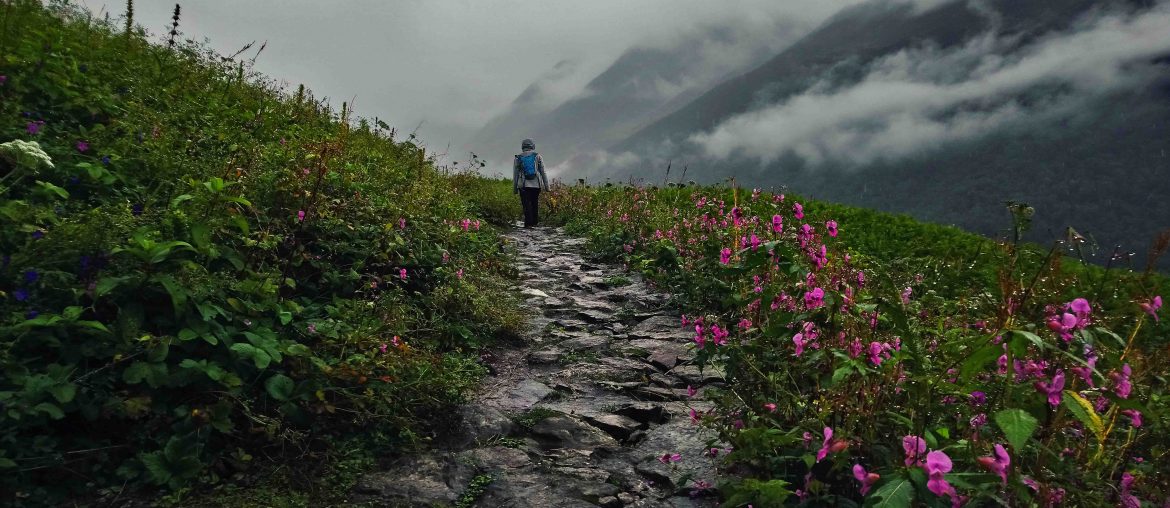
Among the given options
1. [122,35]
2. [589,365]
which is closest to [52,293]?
[589,365]

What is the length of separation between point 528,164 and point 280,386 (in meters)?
11.0

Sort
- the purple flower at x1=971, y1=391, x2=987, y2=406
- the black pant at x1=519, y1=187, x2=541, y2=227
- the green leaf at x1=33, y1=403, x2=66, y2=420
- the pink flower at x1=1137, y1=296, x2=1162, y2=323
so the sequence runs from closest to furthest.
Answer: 1. the pink flower at x1=1137, y1=296, x2=1162, y2=323
2. the green leaf at x1=33, y1=403, x2=66, y2=420
3. the purple flower at x1=971, y1=391, x2=987, y2=406
4. the black pant at x1=519, y1=187, x2=541, y2=227

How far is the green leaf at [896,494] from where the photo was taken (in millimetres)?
1724

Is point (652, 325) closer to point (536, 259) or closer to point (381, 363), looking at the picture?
point (381, 363)

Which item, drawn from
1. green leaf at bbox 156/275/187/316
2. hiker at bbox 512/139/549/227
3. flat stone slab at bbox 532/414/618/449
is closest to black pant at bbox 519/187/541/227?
hiker at bbox 512/139/549/227

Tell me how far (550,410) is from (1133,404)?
10.2ft

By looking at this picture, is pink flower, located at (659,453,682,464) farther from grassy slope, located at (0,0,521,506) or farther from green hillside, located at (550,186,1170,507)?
grassy slope, located at (0,0,521,506)

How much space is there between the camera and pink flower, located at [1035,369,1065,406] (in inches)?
74.5

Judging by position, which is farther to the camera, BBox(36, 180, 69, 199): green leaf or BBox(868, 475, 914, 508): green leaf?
BBox(36, 180, 69, 199): green leaf

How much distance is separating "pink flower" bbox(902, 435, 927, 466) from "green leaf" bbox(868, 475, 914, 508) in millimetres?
85

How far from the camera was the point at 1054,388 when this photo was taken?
6.30 ft

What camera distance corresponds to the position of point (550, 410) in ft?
13.4

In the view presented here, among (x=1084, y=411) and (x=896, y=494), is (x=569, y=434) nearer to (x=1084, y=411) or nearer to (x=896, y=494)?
(x=896, y=494)

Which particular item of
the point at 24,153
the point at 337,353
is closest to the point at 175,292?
the point at 337,353
